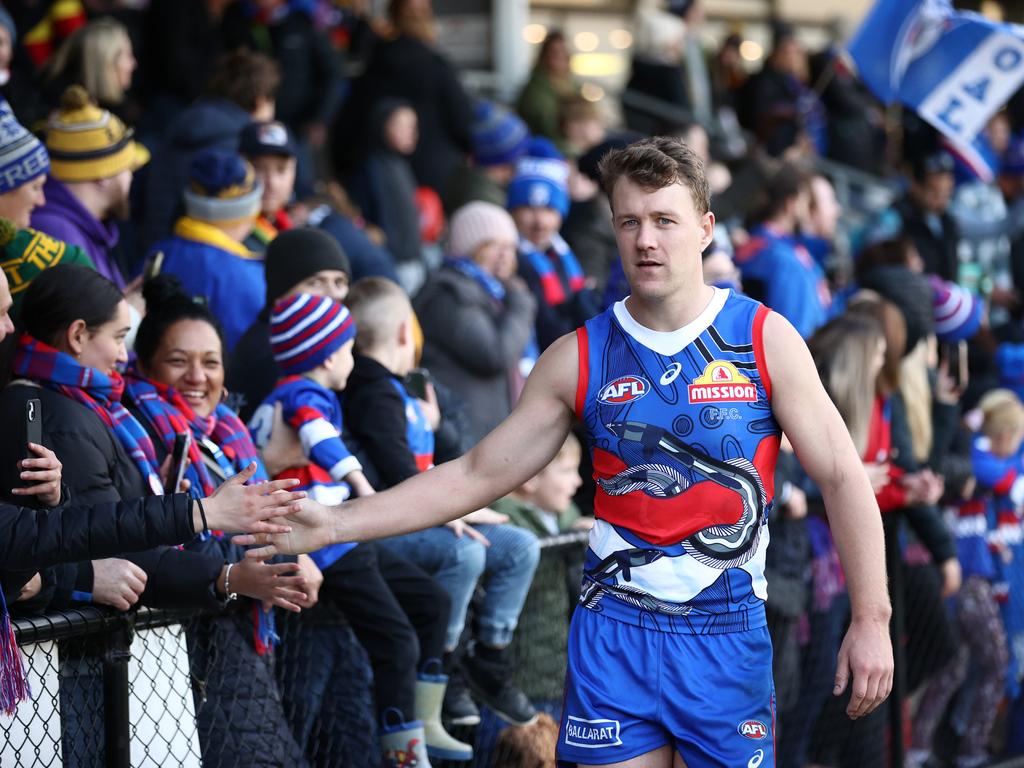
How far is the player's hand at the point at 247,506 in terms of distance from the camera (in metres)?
3.92

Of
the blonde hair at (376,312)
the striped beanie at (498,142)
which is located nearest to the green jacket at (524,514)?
the blonde hair at (376,312)

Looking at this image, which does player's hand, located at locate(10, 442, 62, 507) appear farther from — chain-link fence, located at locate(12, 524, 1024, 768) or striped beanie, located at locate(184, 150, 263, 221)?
striped beanie, located at locate(184, 150, 263, 221)

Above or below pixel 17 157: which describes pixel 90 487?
below

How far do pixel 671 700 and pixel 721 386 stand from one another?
31.4 inches

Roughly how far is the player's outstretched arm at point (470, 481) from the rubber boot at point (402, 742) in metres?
1.15

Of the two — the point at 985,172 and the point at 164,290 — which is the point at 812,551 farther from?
the point at 985,172

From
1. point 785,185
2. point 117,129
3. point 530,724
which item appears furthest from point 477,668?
point 785,185

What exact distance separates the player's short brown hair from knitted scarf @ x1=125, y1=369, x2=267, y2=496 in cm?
168

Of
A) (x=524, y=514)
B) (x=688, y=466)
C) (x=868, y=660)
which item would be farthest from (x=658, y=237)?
(x=524, y=514)

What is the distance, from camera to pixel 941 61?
9.86 m

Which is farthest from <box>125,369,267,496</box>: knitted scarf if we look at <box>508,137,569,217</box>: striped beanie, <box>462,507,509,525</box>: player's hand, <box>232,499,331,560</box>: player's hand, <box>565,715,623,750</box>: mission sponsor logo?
<box>508,137,569,217</box>: striped beanie

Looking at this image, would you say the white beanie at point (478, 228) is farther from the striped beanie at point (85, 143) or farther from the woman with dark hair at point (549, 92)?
the woman with dark hair at point (549, 92)

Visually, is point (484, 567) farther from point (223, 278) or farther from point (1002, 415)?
point (1002, 415)

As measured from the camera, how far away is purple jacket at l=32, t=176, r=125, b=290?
20.2 ft
